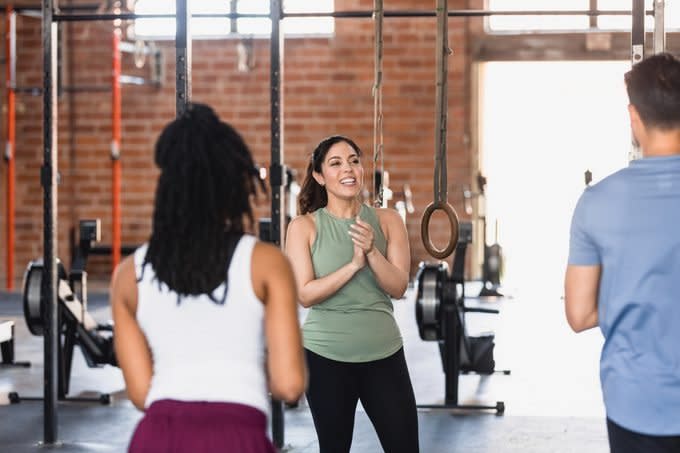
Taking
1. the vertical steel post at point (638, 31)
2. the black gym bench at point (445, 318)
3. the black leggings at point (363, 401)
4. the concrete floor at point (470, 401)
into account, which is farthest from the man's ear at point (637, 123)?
the black gym bench at point (445, 318)

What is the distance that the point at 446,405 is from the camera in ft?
17.7

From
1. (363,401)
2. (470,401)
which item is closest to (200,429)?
(363,401)

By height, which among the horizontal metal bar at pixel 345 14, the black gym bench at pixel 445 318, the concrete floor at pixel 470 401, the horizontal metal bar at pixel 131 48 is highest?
the horizontal metal bar at pixel 131 48

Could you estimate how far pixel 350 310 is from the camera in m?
2.98

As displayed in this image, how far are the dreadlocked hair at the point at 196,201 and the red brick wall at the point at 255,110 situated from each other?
8.88 meters

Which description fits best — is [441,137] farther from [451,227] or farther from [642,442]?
[642,442]

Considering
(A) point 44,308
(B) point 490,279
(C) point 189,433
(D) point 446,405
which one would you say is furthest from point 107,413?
(B) point 490,279

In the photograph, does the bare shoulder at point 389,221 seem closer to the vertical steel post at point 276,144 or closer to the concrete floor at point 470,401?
the vertical steel post at point 276,144

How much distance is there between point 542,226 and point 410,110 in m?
1.79

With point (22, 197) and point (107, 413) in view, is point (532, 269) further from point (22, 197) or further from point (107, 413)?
point (107, 413)

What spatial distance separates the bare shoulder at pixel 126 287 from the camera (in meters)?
1.80

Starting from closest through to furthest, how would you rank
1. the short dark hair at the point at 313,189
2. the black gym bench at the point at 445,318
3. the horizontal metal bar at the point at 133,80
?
the short dark hair at the point at 313,189 → the black gym bench at the point at 445,318 → the horizontal metal bar at the point at 133,80

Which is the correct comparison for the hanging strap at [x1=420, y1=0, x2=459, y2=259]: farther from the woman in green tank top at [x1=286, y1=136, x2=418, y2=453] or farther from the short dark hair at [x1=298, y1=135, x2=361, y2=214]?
the short dark hair at [x1=298, y1=135, x2=361, y2=214]

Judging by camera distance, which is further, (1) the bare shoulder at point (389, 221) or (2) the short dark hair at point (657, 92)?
(1) the bare shoulder at point (389, 221)
